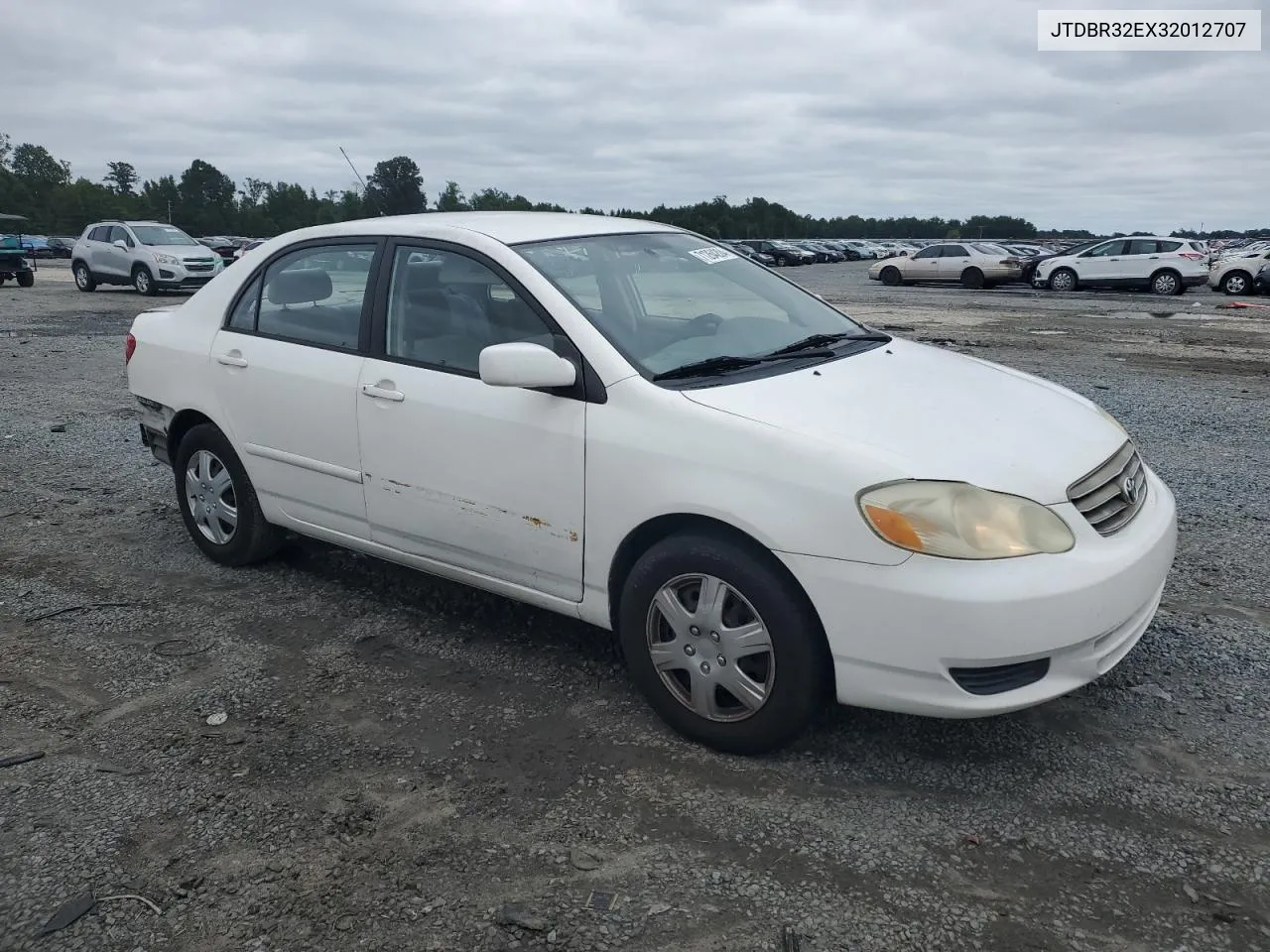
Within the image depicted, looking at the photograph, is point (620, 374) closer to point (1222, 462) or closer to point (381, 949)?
point (381, 949)

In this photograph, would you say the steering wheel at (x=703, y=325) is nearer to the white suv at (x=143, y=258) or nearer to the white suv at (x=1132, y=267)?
the white suv at (x=143, y=258)

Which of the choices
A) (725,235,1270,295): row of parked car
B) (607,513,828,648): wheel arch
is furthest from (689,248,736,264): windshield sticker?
(725,235,1270,295): row of parked car

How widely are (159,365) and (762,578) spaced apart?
3463 mm

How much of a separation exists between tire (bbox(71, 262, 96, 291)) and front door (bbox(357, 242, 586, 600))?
24053 millimetres

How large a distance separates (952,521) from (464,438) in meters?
1.71

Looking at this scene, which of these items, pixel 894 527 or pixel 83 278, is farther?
pixel 83 278

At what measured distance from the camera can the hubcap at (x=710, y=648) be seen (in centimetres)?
300

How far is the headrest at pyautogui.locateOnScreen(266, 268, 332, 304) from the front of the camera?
171 inches

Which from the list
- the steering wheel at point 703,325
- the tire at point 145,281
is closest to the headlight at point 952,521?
the steering wheel at point 703,325

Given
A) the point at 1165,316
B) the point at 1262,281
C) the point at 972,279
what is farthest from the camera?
the point at 972,279

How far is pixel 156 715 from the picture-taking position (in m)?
3.47

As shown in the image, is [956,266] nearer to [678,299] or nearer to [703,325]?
[678,299]


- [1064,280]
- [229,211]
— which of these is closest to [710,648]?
[1064,280]

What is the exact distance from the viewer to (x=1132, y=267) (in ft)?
88.6
